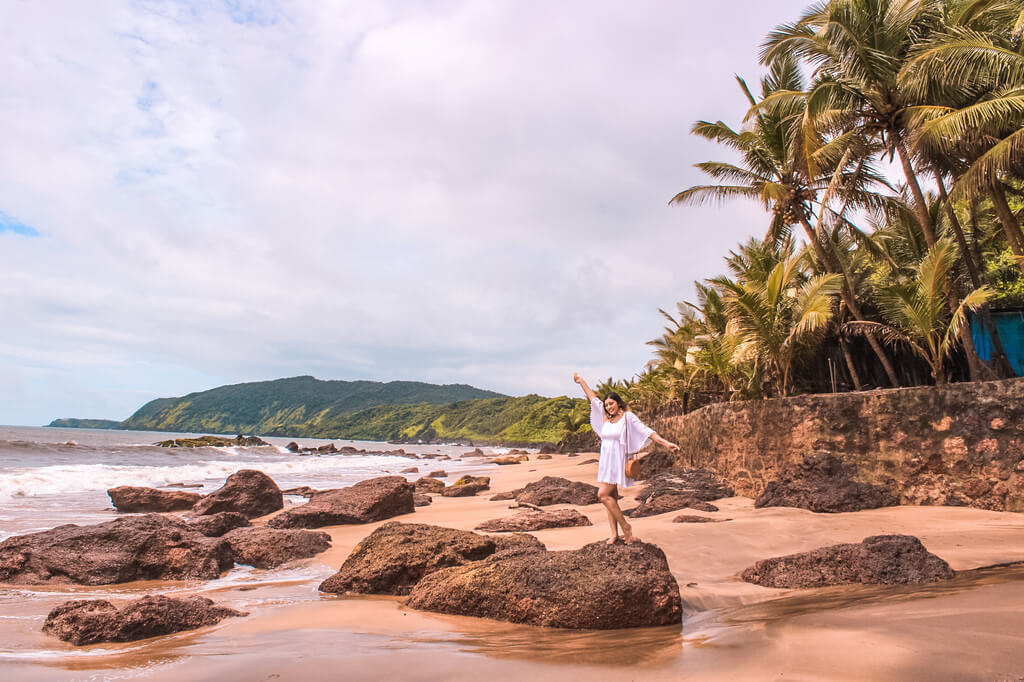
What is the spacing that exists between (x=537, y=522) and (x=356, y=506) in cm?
349

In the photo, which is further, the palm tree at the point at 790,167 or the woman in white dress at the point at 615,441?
the palm tree at the point at 790,167

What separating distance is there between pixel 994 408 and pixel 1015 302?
27.4 ft

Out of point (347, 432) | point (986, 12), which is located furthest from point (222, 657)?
point (347, 432)

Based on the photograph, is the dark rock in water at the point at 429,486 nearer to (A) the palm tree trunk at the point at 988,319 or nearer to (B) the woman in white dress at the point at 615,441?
(B) the woman in white dress at the point at 615,441

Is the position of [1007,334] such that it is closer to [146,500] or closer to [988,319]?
[988,319]

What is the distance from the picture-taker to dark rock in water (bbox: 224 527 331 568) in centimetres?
723

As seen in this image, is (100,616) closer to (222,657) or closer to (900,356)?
(222,657)

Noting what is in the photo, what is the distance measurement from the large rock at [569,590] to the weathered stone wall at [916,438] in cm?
650

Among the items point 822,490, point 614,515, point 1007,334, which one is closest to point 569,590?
point 614,515

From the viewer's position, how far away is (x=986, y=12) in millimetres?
11797

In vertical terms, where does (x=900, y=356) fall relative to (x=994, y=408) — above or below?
above

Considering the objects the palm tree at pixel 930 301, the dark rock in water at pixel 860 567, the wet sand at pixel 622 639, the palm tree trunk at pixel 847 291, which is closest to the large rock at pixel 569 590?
the wet sand at pixel 622 639

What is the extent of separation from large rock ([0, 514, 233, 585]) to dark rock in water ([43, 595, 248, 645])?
7.04 ft

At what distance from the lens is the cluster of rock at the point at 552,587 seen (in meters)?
4.18
